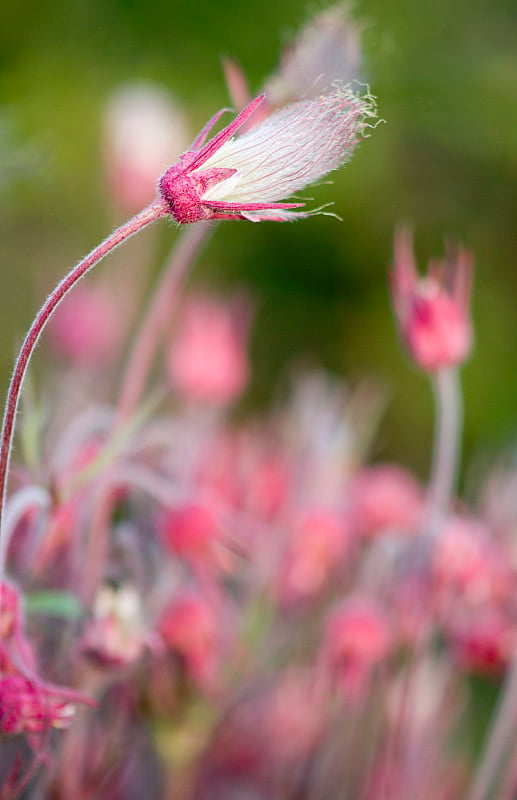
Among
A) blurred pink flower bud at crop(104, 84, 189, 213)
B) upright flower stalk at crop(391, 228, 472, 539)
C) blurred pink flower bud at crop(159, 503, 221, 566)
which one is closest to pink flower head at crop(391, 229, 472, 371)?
upright flower stalk at crop(391, 228, 472, 539)

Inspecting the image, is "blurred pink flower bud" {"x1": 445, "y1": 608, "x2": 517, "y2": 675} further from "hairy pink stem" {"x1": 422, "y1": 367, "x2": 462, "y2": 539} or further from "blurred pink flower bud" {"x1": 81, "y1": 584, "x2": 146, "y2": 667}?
"blurred pink flower bud" {"x1": 81, "y1": 584, "x2": 146, "y2": 667}

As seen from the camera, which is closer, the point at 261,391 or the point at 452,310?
the point at 452,310

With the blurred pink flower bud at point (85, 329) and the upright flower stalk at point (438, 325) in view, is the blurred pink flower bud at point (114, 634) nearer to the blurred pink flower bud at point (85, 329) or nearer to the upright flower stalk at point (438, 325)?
the upright flower stalk at point (438, 325)

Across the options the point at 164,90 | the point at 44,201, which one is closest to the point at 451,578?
the point at 164,90

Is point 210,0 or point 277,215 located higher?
point 210,0

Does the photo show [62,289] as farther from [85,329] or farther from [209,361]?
[85,329]

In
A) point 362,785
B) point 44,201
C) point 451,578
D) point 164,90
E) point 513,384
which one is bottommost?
point 362,785

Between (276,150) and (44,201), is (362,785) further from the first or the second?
(44,201)

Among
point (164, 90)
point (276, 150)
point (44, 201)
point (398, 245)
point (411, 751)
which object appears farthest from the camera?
point (44, 201)
